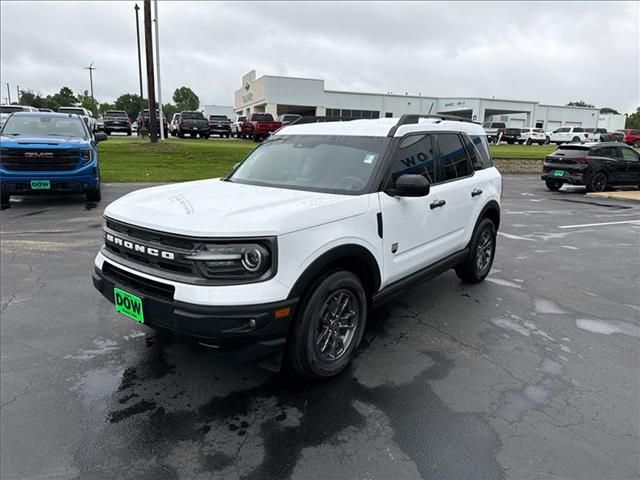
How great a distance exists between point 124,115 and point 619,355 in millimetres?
36402

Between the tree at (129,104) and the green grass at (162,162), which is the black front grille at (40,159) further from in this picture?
the tree at (129,104)

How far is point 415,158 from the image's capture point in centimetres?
428

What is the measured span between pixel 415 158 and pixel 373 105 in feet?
188

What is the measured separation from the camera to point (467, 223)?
511 cm

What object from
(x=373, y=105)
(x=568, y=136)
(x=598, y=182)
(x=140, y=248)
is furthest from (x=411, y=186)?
(x=373, y=105)

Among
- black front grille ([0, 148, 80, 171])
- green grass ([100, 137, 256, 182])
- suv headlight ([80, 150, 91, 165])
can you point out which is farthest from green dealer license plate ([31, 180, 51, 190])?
green grass ([100, 137, 256, 182])

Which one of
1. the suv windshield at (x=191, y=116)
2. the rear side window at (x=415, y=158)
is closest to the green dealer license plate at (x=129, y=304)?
the rear side window at (x=415, y=158)

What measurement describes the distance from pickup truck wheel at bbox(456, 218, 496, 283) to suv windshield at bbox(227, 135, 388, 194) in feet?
6.57

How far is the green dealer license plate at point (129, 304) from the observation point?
10.0 feet

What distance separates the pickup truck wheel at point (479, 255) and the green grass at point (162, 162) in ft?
35.2

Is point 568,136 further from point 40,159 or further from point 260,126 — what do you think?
point 40,159

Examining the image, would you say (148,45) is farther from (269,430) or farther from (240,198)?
(269,430)

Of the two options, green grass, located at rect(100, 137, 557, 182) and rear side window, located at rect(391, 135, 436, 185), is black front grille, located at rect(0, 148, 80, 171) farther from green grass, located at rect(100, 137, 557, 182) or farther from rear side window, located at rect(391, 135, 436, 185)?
rear side window, located at rect(391, 135, 436, 185)

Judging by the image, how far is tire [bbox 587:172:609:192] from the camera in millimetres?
15913
